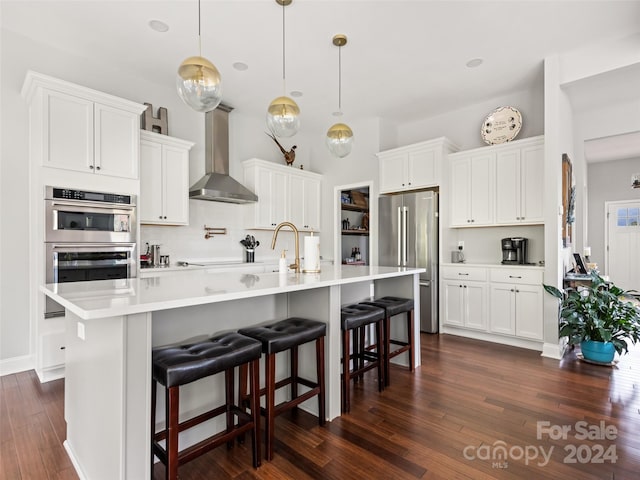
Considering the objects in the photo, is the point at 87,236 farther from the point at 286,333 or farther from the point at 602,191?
the point at 602,191

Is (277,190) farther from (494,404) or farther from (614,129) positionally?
(614,129)

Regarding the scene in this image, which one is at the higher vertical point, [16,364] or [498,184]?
[498,184]

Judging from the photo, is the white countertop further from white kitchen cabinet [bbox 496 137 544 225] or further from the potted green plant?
white kitchen cabinet [bbox 496 137 544 225]

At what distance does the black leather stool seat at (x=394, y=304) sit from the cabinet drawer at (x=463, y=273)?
1438 mm

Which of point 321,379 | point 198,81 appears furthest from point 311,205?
point 321,379

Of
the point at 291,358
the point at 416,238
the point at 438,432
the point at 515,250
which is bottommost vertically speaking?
the point at 438,432

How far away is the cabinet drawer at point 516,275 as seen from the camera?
3.68 meters

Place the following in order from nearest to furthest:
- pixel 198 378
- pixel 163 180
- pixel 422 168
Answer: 1. pixel 198 378
2. pixel 163 180
3. pixel 422 168

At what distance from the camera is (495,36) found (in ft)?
10.3

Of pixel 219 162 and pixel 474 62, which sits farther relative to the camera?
pixel 219 162

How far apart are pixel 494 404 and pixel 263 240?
3878 mm

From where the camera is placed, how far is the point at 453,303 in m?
4.36

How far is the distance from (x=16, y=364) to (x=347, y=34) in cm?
430

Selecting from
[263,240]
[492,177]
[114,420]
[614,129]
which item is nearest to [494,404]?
[114,420]
